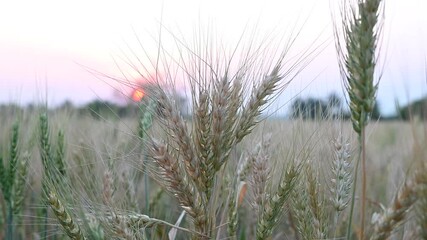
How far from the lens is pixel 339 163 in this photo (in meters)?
1.84

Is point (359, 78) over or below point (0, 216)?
over

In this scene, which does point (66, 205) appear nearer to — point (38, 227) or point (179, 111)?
point (179, 111)

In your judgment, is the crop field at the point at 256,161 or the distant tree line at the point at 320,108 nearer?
the crop field at the point at 256,161

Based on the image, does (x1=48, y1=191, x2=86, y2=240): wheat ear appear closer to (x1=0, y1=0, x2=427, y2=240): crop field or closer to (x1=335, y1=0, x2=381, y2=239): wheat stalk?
(x1=0, y1=0, x2=427, y2=240): crop field

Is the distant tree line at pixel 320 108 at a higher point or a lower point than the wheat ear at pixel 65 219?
higher

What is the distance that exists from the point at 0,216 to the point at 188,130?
6.49 feet

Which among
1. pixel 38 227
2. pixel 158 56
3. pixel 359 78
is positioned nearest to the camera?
pixel 359 78

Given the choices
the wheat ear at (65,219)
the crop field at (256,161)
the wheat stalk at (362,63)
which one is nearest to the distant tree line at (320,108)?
the crop field at (256,161)

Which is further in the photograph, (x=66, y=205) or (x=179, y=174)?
(x=66, y=205)

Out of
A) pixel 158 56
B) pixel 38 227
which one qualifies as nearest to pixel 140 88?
pixel 158 56

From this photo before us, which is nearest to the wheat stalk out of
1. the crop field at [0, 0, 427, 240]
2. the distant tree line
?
the crop field at [0, 0, 427, 240]

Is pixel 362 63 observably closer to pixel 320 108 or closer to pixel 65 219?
pixel 320 108

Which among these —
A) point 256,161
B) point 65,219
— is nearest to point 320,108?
point 256,161

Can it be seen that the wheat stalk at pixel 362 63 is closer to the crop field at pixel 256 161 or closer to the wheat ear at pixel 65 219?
the crop field at pixel 256 161
